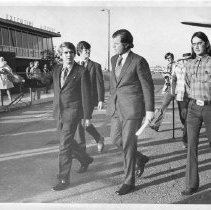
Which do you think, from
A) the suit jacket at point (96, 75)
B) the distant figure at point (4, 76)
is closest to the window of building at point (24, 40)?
the distant figure at point (4, 76)

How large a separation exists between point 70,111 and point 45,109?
725 cm

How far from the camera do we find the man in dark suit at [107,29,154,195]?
4180 millimetres

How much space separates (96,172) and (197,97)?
5.37ft

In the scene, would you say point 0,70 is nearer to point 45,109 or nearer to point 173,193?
point 45,109

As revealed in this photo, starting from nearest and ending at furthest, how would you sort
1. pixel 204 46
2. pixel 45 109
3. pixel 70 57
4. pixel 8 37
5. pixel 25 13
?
pixel 204 46 < pixel 70 57 < pixel 25 13 < pixel 45 109 < pixel 8 37

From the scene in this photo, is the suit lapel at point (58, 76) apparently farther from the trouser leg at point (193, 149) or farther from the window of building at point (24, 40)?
the window of building at point (24, 40)

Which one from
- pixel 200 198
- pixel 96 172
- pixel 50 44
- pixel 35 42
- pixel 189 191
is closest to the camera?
pixel 200 198

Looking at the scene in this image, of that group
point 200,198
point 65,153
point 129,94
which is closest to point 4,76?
point 65,153

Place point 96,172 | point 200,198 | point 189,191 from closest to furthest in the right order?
point 200,198 < point 189,191 < point 96,172

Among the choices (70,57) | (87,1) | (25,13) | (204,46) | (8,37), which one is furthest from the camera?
(8,37)

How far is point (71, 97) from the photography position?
4.54 meters

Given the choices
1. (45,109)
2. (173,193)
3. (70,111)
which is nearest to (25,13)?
(70,111)

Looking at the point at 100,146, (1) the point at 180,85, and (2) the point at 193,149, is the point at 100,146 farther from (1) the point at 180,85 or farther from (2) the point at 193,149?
(2) the point at 193,149

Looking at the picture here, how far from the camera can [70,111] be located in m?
4.54
